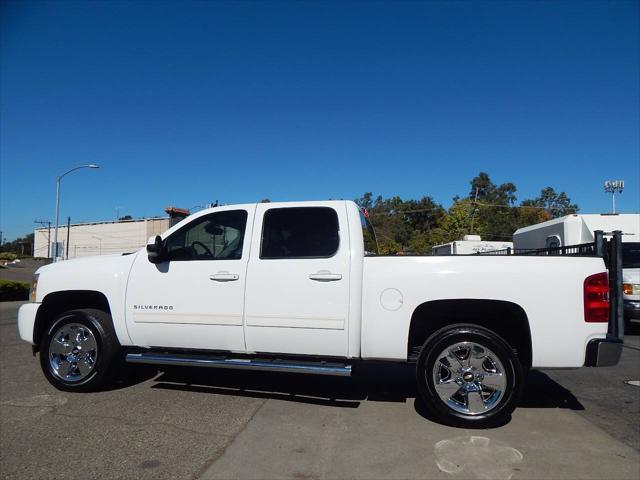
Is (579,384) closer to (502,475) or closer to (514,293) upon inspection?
(514,293)

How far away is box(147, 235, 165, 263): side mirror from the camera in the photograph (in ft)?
15.6

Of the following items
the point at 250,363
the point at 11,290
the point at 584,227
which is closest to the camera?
the point at 250,363

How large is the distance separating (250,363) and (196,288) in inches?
36.2

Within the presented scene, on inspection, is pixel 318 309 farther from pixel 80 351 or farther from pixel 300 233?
pixel 80 351

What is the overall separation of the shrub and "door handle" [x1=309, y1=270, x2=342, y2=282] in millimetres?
18055

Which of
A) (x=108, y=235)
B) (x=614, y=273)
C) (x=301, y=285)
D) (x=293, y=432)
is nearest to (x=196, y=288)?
(x=301, y=285)

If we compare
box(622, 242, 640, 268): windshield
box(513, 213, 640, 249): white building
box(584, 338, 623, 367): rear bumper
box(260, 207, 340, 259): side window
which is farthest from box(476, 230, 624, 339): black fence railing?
box(622, 242, 640, 268): windshield

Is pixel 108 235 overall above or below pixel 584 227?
above

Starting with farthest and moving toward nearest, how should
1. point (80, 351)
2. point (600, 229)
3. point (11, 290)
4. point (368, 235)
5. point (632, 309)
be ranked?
point (11, 290)
point (600, 229)
point (632, 309)
point (368, 235)
point (80, 351)

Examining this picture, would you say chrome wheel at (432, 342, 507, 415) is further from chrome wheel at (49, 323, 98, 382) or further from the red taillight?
chrome wheel at (49, 323, 98, 382)

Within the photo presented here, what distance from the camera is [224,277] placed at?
461 centimetres

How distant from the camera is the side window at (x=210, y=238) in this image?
4.87 m

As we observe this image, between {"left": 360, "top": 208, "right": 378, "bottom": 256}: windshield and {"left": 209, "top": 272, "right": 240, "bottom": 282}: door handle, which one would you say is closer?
{"left": 209, "top": 272, "right": 240, "bottom": 282}: door handle

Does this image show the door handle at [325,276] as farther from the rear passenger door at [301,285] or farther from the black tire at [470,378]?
the black tire at [470,378]
